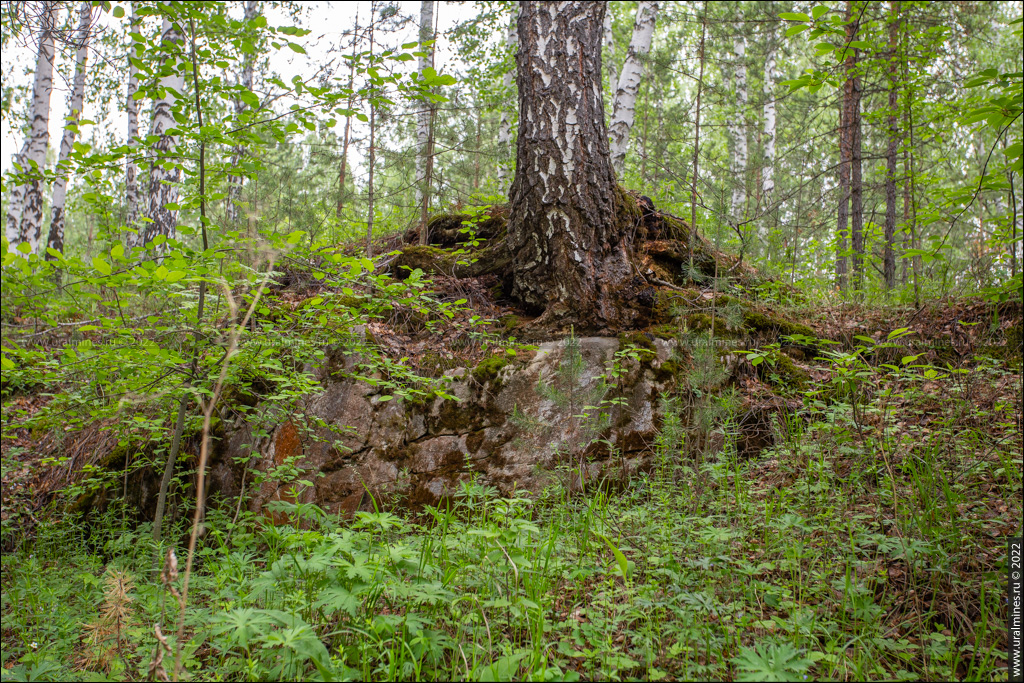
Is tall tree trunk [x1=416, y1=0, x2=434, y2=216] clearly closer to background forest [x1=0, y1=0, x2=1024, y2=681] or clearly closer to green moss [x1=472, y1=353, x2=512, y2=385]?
background forest [x1=0, y1=0, x2=1024, y2=681]

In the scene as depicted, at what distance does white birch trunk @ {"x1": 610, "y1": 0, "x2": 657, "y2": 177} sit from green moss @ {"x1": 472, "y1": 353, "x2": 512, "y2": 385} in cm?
408

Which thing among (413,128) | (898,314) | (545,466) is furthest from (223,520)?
(413,128)

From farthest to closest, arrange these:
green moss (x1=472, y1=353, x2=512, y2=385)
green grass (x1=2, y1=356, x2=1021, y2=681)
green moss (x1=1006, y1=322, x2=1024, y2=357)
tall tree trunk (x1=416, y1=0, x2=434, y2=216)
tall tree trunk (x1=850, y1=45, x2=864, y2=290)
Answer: tall tree trunk (x1=850, y1=45, x2=864, y2=290) → tall tree trunk (x1=416, y1=0, x2=434, y2=216) → green moss (x1=472, y1=353, x2=512, y2=385) → green moss (x1=1006, y1=322, x2=1024, y2=357) → green grass (x1=2, y1=356, x2=1021, y2=681)

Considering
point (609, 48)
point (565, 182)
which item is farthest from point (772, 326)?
point (609, 48)

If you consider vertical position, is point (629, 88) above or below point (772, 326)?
→ above

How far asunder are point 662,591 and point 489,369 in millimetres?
2479

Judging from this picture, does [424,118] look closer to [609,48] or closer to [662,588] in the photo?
[609,48]

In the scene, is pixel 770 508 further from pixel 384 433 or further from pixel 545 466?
pixel 384 433

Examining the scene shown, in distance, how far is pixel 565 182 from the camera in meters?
4.60

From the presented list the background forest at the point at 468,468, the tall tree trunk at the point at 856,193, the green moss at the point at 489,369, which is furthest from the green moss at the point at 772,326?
the tall tree trunk at the point at 856,193

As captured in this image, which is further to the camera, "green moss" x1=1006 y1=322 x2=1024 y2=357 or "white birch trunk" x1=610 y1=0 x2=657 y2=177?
"white birch trunk" x1=610 y1=0 x2=657 y2=177

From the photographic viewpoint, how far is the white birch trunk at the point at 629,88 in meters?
7.34

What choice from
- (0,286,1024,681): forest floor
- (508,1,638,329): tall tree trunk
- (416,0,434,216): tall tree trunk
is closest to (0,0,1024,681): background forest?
(0,286,1024,681): forest floor

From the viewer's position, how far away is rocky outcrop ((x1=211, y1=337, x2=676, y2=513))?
3.87m
